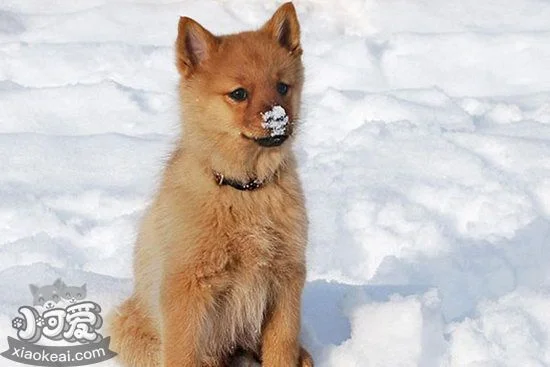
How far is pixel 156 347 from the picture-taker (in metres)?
4.73

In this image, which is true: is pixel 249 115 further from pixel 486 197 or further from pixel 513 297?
pixel 486 197

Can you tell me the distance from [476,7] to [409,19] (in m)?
0.71

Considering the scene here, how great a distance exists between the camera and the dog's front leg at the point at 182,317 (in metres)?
4.30

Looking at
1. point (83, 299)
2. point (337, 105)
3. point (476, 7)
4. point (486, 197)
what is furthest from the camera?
point (476, 7)

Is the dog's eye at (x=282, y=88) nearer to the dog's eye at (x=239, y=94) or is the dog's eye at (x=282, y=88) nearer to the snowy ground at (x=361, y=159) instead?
the dog's eye at (x=239, y=94)

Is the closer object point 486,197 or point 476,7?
point 486,197

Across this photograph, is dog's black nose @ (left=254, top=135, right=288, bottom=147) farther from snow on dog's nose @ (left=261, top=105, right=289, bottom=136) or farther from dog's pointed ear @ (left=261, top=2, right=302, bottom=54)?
dog's pointed ear @ (left=261, top=2, right=302, bottom=54)

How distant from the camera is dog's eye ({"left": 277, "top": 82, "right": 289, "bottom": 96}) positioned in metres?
4.45

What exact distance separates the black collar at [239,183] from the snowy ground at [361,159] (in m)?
0.75

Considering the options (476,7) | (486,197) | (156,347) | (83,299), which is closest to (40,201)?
(83,299)

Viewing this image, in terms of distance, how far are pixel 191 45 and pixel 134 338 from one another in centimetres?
130

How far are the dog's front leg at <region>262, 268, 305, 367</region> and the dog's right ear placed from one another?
0.96 m

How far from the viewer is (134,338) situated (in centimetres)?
480

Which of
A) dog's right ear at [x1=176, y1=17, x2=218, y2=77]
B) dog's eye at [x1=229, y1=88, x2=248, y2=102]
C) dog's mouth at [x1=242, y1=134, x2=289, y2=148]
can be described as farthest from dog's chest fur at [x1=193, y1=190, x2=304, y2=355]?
dog's right ear at [x1=176, y1=17, x2=218, y2=77]
